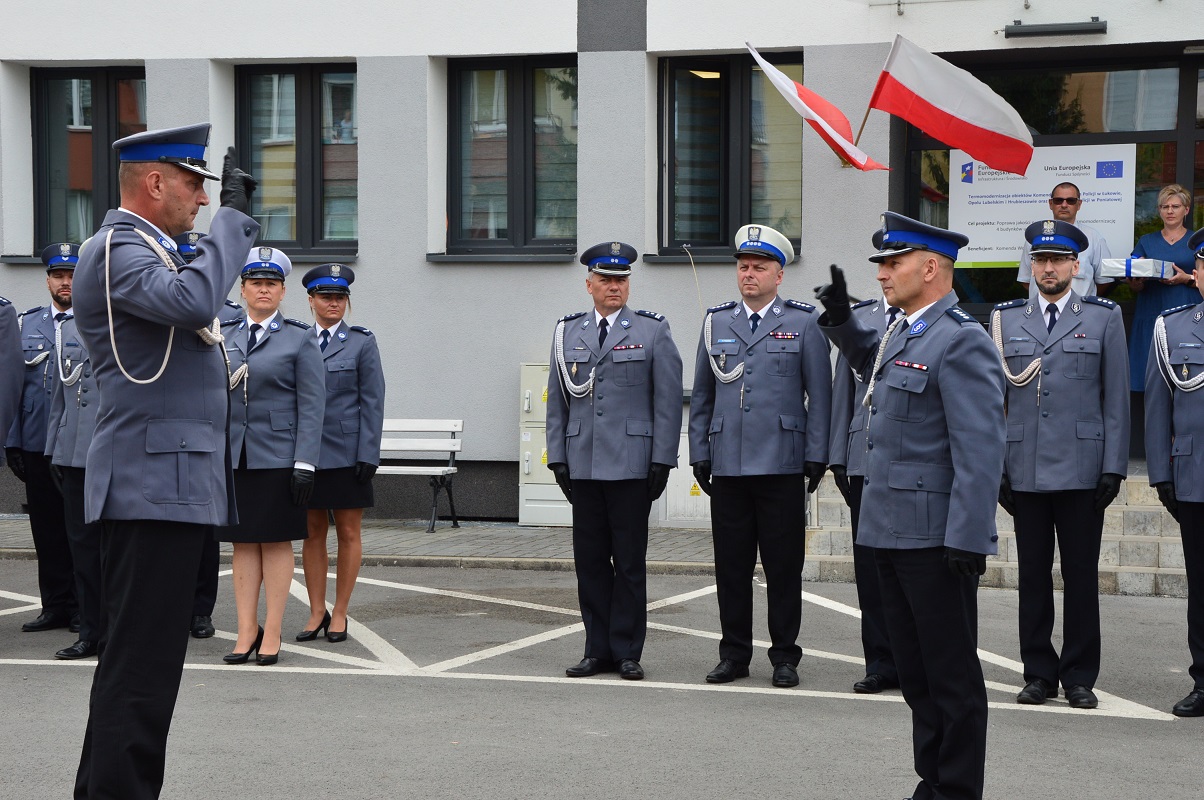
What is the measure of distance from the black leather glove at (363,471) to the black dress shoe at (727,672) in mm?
2421

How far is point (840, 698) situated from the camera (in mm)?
7320

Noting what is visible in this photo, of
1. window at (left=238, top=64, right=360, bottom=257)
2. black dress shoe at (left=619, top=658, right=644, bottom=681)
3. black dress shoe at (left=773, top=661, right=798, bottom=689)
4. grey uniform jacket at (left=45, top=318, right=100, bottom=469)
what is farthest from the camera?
window at (left=238, top=64, right=360, bottom=257)

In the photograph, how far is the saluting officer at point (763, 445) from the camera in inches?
307

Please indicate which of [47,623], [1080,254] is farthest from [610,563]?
[1080,254]

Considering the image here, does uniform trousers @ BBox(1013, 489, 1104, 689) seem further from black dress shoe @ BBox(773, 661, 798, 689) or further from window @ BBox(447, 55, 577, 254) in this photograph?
window @ BBox(447, 55, 577, 254)

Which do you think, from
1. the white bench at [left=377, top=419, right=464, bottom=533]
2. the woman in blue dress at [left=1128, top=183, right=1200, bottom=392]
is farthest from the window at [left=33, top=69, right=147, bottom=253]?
the woman in blue dress at [left=1128, top=183, right=1200, bottom=392]

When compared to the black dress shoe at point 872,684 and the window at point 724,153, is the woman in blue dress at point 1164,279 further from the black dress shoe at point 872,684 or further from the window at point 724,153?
the black dress shoe at point 872,684

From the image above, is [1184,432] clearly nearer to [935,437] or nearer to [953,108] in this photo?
[935,437]

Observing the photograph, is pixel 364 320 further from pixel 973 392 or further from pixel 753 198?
pixel 973 392

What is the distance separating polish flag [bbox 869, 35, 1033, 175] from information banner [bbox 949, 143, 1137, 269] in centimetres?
142

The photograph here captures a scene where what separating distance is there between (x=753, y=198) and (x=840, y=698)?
785 centimetres

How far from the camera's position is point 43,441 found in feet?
31.8

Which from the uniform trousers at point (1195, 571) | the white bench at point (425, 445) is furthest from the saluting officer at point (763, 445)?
the white bench at point (425, 445)

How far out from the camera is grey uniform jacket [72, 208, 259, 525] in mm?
4484
